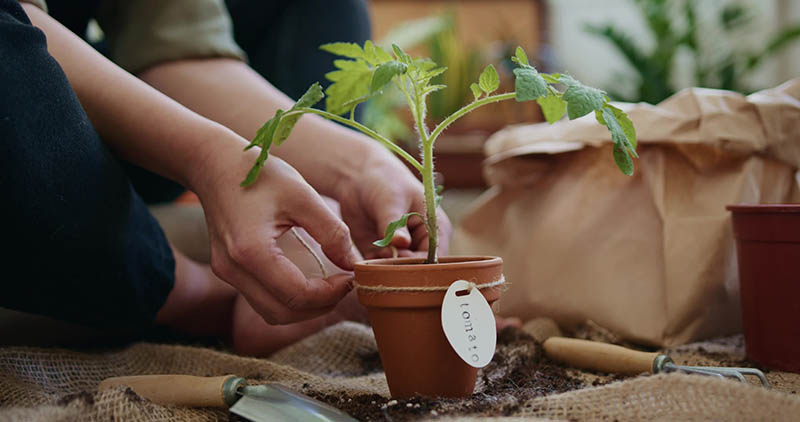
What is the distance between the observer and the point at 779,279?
69 cm

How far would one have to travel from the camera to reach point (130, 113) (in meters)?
0.73

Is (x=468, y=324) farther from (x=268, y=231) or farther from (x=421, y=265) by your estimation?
(x=268, y=231)

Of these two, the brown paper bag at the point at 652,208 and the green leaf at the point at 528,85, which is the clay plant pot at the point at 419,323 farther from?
the brown paper bag at the point at 652,208

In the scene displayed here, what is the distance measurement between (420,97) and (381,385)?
330 millimetres

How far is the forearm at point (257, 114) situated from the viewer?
0.87 m

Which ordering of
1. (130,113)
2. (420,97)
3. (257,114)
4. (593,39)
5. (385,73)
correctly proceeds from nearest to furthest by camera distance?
(385,73), (420,97), (130,113), (257,114), (593,39)

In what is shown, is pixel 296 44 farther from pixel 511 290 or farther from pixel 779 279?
pixel 779 279

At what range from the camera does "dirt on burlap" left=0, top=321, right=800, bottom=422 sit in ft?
1.68

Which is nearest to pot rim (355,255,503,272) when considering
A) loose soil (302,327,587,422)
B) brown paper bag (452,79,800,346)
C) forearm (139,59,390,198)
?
loose soil (302,327,587,422)

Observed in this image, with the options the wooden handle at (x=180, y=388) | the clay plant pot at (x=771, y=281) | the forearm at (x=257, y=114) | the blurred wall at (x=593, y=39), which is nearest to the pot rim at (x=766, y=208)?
the clay plant pot at (x=771, y=281)

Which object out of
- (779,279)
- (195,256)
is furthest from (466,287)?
(195,256)

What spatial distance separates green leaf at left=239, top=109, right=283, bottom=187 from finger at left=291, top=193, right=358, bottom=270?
0.05 meters

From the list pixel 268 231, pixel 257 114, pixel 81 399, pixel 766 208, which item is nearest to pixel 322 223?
pixel 268 231

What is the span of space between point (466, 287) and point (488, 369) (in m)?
0.20
